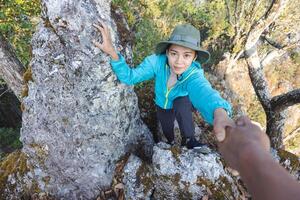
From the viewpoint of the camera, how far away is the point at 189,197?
14.6 feet

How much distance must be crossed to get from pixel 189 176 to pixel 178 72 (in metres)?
1.42

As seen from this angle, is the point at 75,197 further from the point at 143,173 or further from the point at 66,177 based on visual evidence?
the point at 143,173

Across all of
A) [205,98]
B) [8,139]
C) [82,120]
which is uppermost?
[8,139]

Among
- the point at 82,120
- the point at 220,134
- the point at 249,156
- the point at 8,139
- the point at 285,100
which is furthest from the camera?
the point at 8,139

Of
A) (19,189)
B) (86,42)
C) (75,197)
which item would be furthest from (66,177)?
(86,42)

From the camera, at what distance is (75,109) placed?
4562 millimetres

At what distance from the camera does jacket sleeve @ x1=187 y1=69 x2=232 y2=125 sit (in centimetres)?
318

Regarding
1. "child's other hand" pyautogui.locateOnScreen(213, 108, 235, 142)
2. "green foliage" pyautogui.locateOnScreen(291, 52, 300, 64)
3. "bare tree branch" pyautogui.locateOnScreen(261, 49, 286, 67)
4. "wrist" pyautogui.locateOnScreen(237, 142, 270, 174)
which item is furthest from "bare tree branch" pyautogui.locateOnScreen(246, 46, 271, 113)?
"green foliage" pyautogui.locateOnScreen(291, 52, 300, 64)

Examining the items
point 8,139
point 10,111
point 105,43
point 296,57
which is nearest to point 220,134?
point 105,43

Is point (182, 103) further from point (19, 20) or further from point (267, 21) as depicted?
point (267, 21)

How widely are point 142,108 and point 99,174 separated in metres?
1.74

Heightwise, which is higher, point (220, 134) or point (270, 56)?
point (270, 56)

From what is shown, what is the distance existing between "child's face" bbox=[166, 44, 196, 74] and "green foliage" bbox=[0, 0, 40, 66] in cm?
411

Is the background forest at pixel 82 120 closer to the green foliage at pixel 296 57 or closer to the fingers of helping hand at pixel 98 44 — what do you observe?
the fingers of helping hand at pixel 98 44
